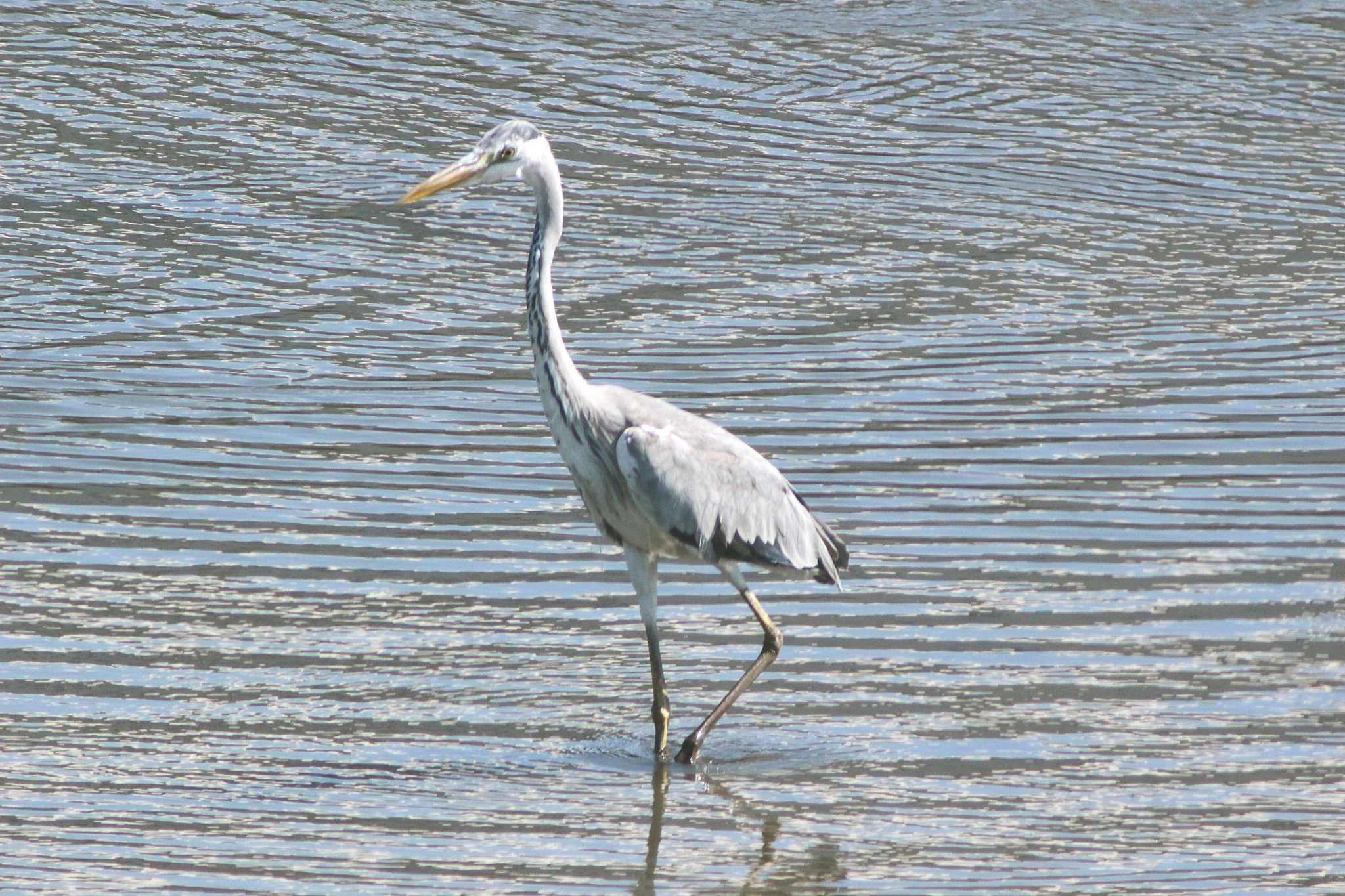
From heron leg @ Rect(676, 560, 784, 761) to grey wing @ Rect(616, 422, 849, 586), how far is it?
69 mm

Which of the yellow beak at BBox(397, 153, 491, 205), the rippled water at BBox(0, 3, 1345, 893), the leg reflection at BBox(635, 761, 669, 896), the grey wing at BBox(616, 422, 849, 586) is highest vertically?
the yellow beak at BBox(397, 153, 491, 205)

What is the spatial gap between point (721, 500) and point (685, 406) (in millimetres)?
3166

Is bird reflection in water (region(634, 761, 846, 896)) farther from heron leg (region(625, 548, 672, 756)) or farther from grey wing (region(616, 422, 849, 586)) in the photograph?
grey wing (region(616, 422, 849, 586))

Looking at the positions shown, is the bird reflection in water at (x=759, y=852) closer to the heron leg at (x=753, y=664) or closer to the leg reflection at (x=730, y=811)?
the leg reflection at (x=730, y=811)

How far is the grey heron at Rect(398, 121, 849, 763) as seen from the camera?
6.81m

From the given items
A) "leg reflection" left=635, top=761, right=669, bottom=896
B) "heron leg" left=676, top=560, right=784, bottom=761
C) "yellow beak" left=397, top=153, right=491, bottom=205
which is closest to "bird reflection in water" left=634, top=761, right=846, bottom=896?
"leg reflection" left=635, top=761, right=669, bottom=896

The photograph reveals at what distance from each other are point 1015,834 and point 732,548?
1361 mm

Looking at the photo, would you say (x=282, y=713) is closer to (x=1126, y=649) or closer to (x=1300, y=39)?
(x=1126, y=649)

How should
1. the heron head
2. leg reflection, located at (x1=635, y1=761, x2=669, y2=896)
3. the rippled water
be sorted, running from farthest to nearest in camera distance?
the heron head, the rippled water, leg reflection, located at (x1=635, y1=761, x2=669, y2=896)

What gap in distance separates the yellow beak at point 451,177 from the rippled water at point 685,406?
1.57 m

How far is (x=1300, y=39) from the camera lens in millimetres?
19234

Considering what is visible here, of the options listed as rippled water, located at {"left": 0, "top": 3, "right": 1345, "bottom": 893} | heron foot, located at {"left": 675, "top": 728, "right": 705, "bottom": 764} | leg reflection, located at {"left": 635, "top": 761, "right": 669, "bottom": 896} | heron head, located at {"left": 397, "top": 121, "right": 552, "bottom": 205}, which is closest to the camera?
leg reflection, located at {"left": 635, "top": 761, "right": 669, "bottom": 896}

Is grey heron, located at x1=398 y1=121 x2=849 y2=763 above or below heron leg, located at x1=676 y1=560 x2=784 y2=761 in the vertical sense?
above

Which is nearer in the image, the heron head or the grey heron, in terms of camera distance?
the grey heron
